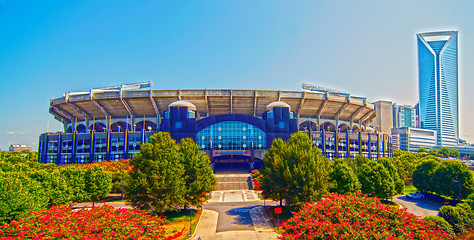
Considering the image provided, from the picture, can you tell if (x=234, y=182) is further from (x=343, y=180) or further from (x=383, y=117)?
(x=383, y=117)

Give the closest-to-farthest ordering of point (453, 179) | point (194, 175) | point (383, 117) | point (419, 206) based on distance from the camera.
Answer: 1. point (194, 175)
2. point (453, 179)
3. point (419, 206)
4. point (383, 117)

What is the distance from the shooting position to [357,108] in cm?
8469

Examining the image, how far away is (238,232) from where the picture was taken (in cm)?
2698

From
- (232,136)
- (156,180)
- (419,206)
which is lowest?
(419,206)

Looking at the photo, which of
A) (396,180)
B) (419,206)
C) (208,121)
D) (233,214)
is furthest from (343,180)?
(208,121)

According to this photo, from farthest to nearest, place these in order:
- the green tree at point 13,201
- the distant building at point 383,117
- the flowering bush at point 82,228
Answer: the distant building at point 383,117 < the green tree at point 13,201 < the flowering bush at point 82,228

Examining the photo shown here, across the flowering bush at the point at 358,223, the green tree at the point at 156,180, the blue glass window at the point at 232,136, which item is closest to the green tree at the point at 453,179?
the flowering bush at the point at 358,223

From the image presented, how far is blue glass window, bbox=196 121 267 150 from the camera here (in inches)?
2601

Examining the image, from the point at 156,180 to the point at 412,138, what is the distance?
679 ft

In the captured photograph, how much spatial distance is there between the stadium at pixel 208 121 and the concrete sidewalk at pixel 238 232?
31.9 metres

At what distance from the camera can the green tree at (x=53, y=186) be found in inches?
1105

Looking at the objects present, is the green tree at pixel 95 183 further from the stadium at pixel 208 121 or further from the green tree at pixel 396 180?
→ the green tree at pixel 396 180

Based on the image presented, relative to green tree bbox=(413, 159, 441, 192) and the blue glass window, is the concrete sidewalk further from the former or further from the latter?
the blue glass window

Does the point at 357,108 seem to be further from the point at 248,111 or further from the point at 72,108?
the point at 72,108
